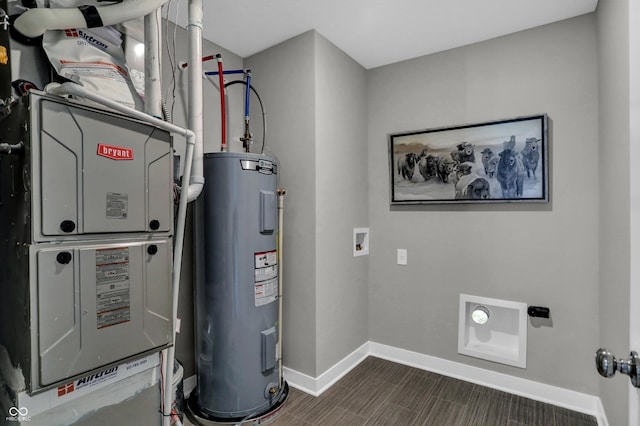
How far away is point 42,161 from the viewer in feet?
3.46

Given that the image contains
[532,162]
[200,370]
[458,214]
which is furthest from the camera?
[458,214]

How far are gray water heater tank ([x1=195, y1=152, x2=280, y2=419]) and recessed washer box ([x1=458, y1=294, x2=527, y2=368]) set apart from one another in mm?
1522

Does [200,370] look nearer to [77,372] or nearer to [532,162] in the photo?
[77,372]

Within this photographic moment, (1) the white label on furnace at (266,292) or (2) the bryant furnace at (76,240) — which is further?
(1) the white label on furnace at (266,292)

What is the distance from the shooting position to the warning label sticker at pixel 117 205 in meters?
1.22

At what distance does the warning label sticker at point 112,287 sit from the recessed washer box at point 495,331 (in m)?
2.28

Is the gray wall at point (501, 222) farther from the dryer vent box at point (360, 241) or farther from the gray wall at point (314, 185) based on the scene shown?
the gray wall at point (314, 185)

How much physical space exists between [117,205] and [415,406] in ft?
7.04

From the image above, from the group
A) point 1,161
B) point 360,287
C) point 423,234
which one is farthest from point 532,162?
point 1,161

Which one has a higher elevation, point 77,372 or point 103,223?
point 103,223

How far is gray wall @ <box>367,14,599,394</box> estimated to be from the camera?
215 centimetres

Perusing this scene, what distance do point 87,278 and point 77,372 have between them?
32 cm

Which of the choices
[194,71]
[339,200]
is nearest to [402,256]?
[339,200]

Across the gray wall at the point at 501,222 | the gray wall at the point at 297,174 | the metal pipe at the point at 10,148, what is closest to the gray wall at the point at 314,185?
the gray wall at the point at 297,174
